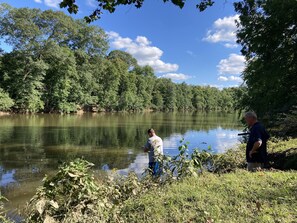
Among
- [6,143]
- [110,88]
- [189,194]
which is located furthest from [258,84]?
[110,88]

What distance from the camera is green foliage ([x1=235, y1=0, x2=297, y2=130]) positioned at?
1477 centimetres

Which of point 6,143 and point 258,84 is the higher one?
point 258,84

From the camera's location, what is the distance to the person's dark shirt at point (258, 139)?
6.36m

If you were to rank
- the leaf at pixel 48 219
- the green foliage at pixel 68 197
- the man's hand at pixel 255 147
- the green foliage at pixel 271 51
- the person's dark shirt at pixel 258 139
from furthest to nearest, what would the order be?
the green foliage at pixel 271 51, the person's dark shirt at pixel 258 139, the man's hand at pixel 255 147, the green foliage at pixel 68 197, the leaf at pixel 48 219

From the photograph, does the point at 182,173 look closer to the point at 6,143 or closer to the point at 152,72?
the point at 6,143

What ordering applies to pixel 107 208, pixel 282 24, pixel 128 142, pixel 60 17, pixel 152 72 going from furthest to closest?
pixel 152 72 < pixel 60 17 < pixel 128 142 < pixel 282 24 < pixel 107 208

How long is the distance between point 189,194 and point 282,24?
44.4 ft

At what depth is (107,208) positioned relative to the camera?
4.24 m

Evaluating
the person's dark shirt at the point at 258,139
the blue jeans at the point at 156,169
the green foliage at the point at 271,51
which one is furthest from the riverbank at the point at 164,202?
the green foliage at the point at 271,51

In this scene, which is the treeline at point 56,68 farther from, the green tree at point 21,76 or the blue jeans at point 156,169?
the blue jeans at point 156,169

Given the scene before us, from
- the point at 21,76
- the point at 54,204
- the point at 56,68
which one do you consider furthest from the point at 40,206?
the point at 56,68

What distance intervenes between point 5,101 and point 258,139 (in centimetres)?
4107

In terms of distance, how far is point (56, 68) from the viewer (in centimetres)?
5131

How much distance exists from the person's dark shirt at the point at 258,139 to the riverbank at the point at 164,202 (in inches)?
54.0
